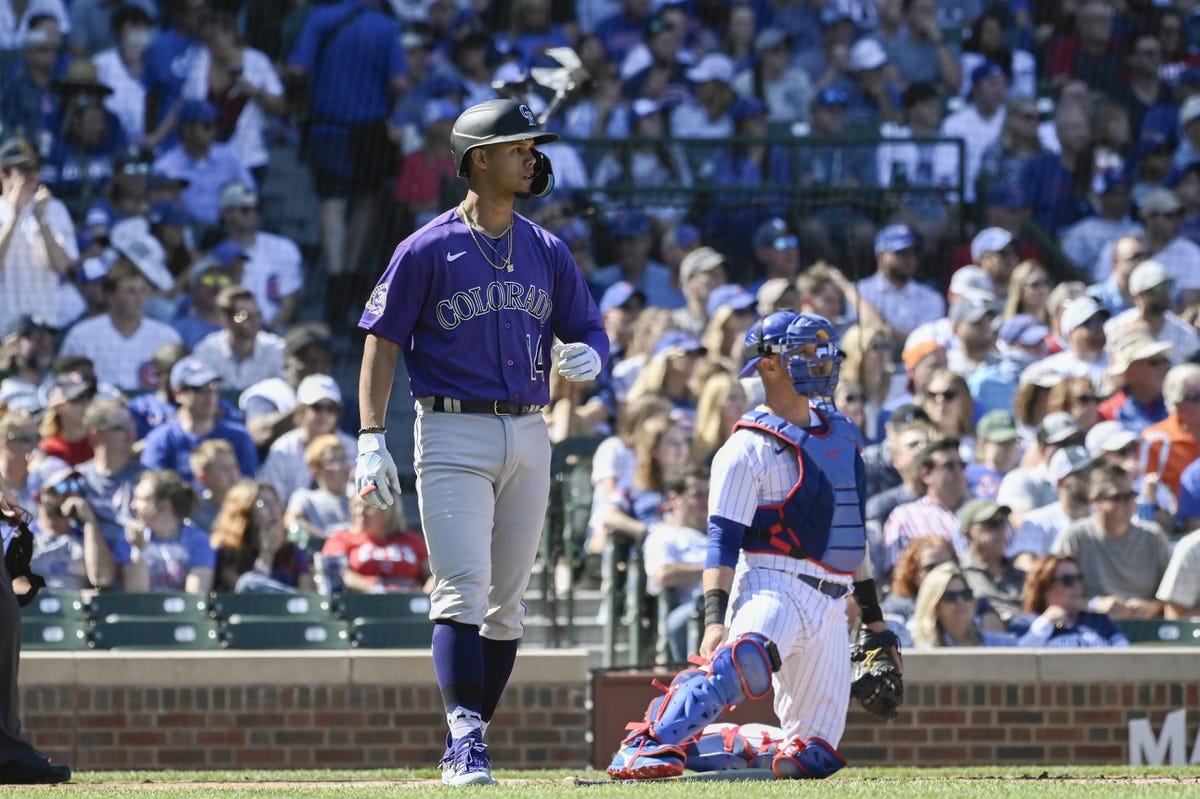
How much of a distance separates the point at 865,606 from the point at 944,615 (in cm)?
246

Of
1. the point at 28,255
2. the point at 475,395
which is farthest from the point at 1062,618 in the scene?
the point at 28,255

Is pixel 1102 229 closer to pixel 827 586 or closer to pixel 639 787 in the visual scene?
pixel 827 586

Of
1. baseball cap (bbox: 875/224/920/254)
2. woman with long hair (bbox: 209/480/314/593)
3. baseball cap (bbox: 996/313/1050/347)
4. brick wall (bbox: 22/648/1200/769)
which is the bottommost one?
brick wall (bbox: 22/648/1200/769)

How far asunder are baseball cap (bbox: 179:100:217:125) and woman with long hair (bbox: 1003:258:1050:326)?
4.89 m

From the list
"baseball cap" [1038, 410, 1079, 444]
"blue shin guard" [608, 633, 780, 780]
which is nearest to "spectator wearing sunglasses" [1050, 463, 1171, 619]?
"baseball cap" [1038, 410, 1079, 444]

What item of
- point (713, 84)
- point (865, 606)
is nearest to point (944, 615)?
point (865, 606)

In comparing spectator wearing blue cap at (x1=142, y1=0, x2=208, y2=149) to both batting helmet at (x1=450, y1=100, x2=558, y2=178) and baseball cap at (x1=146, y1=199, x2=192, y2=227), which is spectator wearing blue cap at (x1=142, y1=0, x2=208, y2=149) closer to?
baseball cap at (x1=146, y1=199, x2=192, y2=227)

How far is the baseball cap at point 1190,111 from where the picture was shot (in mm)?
14344

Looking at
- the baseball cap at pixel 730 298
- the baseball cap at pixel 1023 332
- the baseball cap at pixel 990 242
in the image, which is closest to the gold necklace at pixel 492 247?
the baseball cap at pixel 730 298

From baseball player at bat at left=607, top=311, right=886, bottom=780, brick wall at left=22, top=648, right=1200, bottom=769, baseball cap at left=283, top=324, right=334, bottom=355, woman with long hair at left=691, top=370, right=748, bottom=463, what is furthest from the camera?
baseball cap at left=283, top=324, right=334, bottom=355

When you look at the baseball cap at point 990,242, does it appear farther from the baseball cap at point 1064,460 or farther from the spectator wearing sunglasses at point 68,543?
the spectator wearing sunglasses at point 68,543

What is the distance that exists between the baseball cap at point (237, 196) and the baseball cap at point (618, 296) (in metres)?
2.13

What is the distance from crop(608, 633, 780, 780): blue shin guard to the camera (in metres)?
5.82

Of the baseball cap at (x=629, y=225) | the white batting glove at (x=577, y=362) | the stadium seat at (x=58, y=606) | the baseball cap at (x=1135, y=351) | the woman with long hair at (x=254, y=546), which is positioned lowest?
the stadium seat at (x=58, y=606)
